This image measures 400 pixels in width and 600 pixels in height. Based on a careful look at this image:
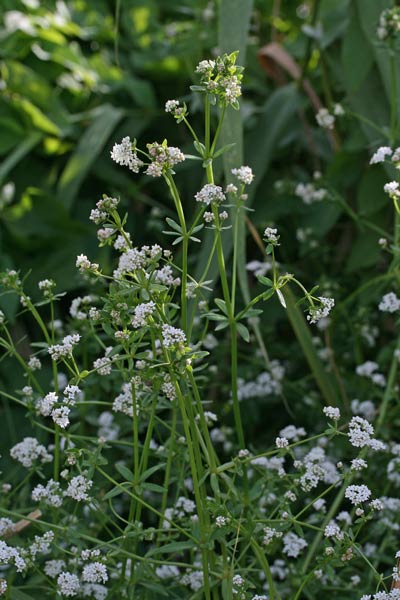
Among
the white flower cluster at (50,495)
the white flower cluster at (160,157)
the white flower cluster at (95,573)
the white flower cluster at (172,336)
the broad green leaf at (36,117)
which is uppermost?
the broad green leaf at (36,117)

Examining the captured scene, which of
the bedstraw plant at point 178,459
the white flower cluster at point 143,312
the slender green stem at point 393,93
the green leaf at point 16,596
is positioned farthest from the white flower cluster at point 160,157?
the slender green stem at point 393,93

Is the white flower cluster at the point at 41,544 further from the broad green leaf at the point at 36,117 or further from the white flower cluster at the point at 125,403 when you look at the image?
the broad green leaf at the point at 36,117

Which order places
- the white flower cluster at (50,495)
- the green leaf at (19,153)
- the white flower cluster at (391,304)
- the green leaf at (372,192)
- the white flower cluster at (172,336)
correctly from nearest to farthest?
the white flower cluster at (172,336) < the white flower cluster at (50,495) < the white flower cluster at (391,304) < the green leaf at (372,192) < the green leaf at (19,153)

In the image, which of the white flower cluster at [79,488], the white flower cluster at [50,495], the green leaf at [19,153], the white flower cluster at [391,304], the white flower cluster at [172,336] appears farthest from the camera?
the green leaf at [19,153]

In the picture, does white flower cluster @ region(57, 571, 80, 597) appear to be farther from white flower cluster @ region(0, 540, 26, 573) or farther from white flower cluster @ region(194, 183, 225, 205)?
white flower cluster @ region(194, 183, 225, 205)

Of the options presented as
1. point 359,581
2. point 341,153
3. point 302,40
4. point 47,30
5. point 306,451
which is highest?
point 47,30

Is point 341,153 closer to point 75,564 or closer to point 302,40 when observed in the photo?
point 302,40

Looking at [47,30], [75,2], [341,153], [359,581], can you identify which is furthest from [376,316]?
[75,2]

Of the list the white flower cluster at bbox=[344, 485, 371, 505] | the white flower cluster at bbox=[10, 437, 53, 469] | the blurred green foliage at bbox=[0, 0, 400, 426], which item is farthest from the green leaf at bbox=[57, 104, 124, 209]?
the white flower cluster at bbox=[344, 485, 371, 505]

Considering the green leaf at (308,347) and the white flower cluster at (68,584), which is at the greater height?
the green leaf at (308,347)
